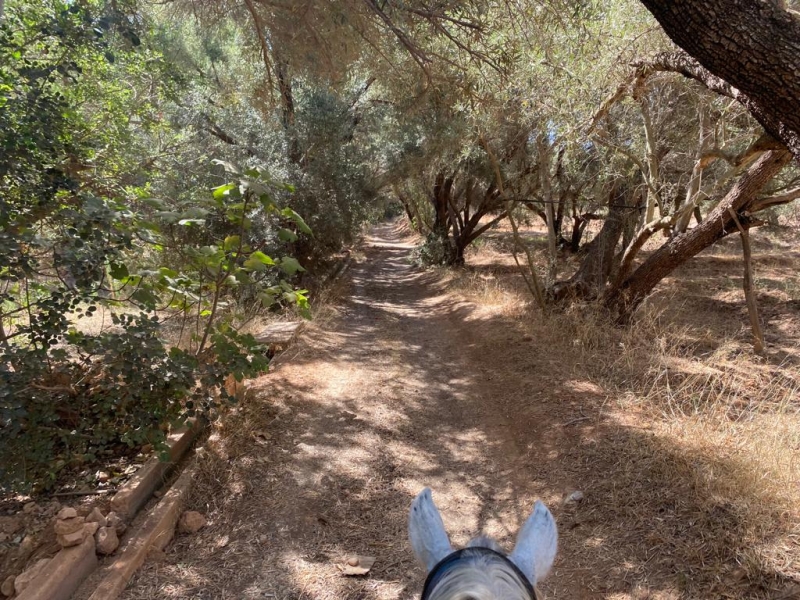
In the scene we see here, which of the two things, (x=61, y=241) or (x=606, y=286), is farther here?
(x=606, y=286)

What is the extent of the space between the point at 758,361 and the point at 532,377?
3457mm

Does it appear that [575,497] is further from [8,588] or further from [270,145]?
[270,145]

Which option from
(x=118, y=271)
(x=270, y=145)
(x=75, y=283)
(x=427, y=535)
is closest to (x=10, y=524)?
(x=75, y=283)

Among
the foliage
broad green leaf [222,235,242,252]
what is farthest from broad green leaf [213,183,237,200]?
broad green leaf [222,235,242,252]

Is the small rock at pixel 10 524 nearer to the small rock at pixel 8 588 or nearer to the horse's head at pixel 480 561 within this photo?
the small rock at pixel 8 588

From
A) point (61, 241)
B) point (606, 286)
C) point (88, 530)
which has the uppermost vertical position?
point (61, 241)

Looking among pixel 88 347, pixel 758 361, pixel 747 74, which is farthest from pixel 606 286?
pixel 88 347

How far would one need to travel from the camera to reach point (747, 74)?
7.12 feet

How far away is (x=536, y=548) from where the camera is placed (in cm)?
121

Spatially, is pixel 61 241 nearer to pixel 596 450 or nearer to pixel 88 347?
pixel 88 347

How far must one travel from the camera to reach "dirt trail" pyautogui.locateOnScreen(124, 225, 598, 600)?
2.63 meters

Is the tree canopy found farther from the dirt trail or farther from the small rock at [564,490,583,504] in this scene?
the small rock at [564,490,583,504]

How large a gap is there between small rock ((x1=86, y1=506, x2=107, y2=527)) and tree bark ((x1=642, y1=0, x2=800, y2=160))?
419 centimetres

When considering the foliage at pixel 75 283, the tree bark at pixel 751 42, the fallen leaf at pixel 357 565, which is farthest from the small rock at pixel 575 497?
the tree bark at pixel 751 42
